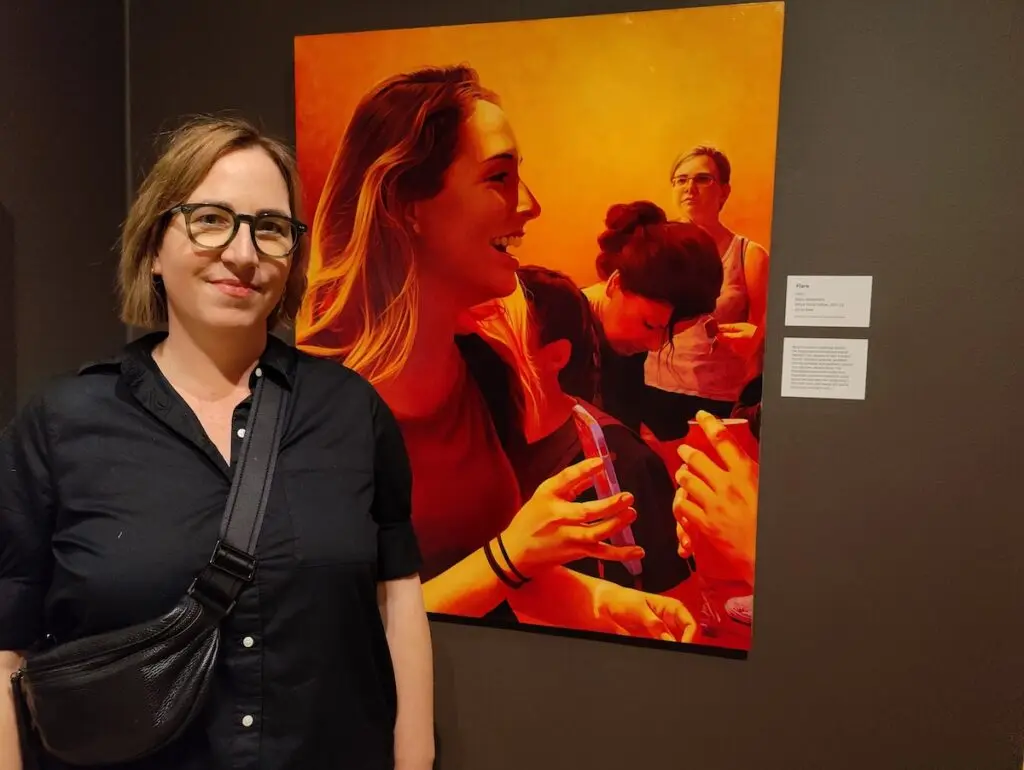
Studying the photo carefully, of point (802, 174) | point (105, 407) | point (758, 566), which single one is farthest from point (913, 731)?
point (105, 407)

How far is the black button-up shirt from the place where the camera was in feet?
3.18

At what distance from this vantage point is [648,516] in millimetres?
1540

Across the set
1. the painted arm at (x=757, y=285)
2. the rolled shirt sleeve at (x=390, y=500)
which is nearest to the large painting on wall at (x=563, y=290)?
the painted arm at (x=757, y=285)

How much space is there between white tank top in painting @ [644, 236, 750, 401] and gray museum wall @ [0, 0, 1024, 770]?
72mm

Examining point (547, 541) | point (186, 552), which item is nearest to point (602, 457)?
point (547, 541)

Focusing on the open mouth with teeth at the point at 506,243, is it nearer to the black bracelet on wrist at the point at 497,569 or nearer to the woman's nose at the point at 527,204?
the woman's nose at the point at 527,204

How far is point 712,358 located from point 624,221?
1.09 feet

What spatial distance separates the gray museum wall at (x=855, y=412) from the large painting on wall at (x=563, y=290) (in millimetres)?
69

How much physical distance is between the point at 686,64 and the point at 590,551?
1.02 metres

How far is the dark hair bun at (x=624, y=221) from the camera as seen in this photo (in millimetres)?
1476

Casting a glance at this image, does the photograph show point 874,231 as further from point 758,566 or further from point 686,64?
point 758,566

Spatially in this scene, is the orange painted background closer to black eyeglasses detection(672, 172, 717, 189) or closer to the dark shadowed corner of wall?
black eyeglasses detection(672, 172, 717, 189)

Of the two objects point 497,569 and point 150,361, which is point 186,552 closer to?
point 150,361

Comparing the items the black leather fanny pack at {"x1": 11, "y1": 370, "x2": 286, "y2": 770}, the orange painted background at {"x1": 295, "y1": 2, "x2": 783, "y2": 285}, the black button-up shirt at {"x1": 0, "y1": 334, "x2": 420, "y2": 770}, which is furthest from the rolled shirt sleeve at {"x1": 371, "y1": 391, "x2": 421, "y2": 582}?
the orange painted background at {"x1": 295, "y1": 2, "x2": 783, "y2": 285}
